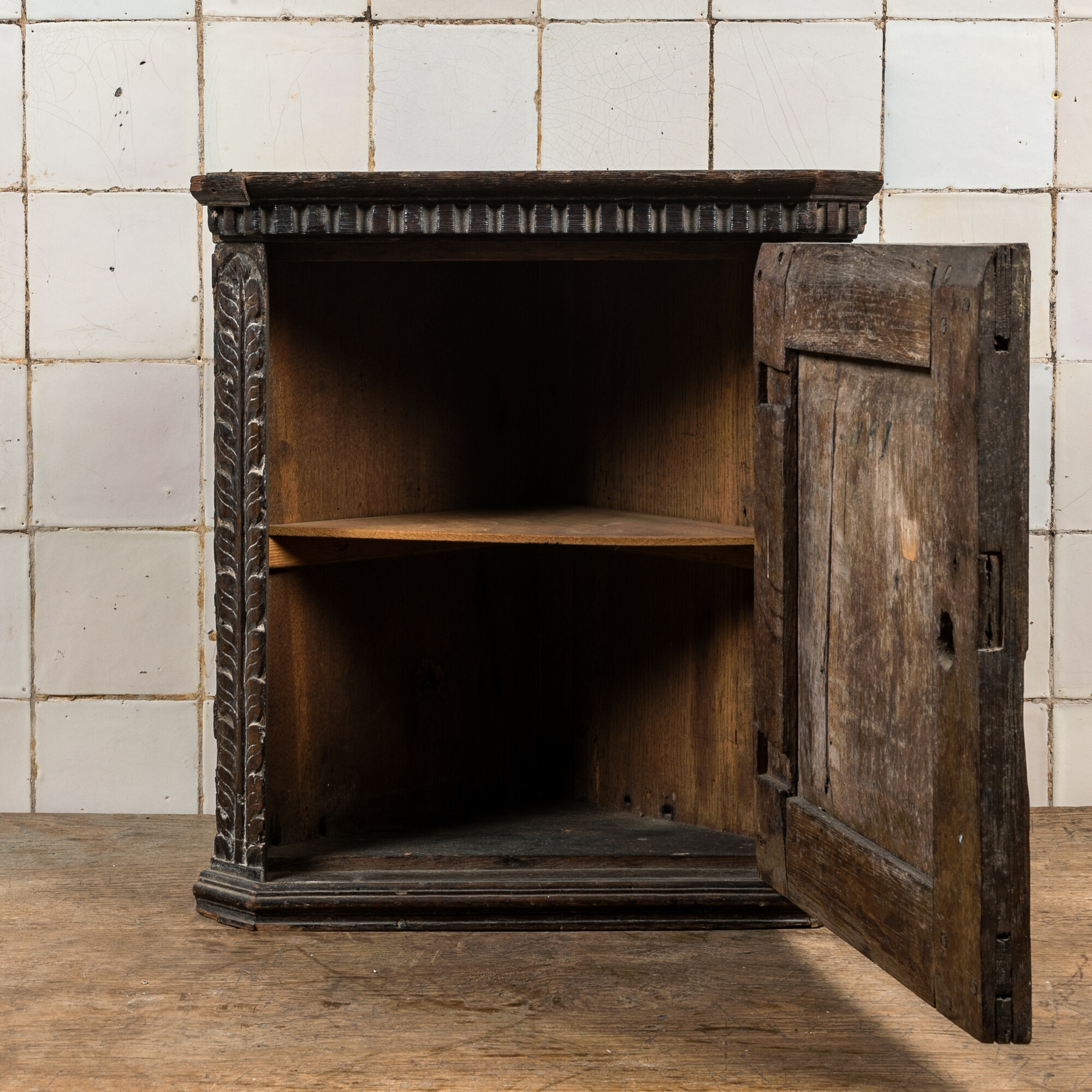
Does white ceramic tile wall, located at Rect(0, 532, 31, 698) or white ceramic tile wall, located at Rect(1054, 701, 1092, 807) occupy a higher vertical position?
white ceramic tile wall, located at Rect(0, 532, 31, 698)

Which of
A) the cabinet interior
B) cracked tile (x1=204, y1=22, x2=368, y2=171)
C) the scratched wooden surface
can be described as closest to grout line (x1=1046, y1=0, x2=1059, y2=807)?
the scratched wooden surface

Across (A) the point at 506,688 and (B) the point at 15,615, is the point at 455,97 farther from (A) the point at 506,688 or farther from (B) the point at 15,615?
(B) the point at 15,615

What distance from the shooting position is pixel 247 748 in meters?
1.82

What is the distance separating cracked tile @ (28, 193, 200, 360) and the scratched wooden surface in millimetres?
976

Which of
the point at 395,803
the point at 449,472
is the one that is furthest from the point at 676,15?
the point at 395,803

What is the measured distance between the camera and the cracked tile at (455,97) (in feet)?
7.58

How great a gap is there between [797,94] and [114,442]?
1403 millimetres

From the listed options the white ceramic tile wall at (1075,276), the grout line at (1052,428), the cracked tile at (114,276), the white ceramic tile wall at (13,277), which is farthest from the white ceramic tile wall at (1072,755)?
the white ceramic tile wall at (13,277)

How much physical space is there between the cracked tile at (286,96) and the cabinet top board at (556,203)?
634mm

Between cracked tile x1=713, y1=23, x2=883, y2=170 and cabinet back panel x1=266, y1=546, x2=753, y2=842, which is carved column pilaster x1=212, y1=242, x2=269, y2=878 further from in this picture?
cracked tile x1=713, y1=23, x2=883, y2=170

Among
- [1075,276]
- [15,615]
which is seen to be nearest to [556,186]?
[1075,276]

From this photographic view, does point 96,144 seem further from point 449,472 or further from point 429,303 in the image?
point 449,472

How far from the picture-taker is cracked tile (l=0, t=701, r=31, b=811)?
2385mm

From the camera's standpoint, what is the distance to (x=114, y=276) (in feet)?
7.65
